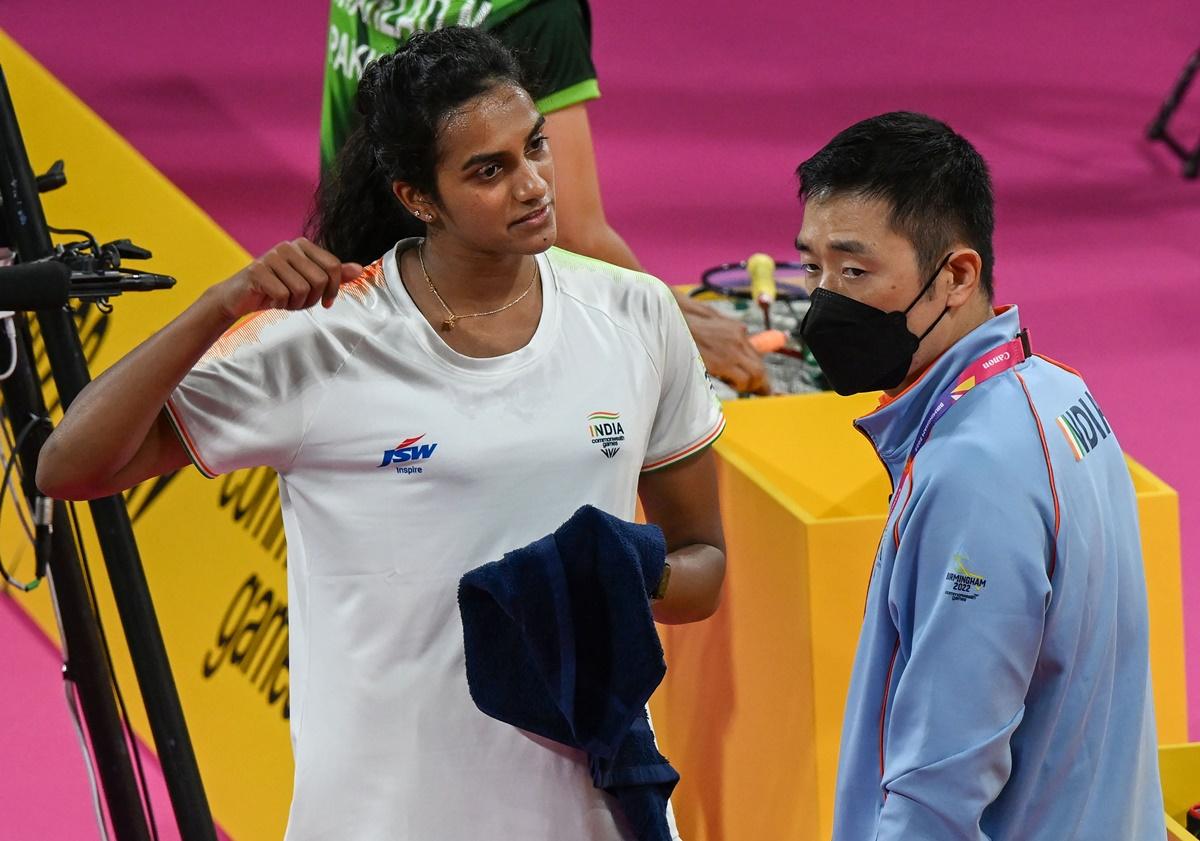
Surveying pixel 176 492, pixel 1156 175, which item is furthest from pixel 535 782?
pixel 1156 175

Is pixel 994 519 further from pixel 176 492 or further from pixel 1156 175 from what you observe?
pixel 1156 175

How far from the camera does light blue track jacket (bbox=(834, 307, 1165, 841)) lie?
134cm

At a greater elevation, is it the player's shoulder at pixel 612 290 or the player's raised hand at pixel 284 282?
the player's raised hand at pixel 284 282

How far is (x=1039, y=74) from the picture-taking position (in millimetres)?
5324

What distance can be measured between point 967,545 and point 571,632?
0.36m

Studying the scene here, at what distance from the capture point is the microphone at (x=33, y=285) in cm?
165

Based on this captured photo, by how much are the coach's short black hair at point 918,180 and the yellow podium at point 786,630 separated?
0.72 metres

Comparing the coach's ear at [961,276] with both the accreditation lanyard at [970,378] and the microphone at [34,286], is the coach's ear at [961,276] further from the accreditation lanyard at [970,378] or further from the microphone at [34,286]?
the microphone at [34,286]

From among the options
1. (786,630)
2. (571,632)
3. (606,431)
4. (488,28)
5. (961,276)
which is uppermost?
(488,28)

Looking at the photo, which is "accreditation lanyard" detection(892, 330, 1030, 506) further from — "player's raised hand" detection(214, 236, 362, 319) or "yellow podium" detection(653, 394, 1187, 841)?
"yellow podium" detection(653, 394, 1187, 841)

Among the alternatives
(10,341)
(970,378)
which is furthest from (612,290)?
(10,341)

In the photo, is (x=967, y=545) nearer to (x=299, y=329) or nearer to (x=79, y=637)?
(x=299, y=329)

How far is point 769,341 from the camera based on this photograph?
297 cm

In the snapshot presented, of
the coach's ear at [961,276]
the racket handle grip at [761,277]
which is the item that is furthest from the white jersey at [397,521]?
the racket handle grip at [761,277]
